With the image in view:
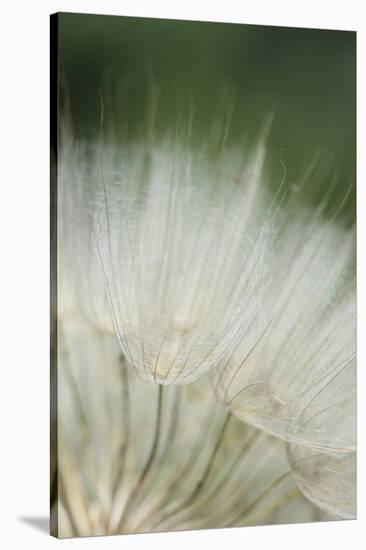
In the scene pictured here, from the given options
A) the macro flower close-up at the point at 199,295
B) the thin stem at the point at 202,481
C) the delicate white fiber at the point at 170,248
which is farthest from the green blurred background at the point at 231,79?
the thin stem at the point at 202,481

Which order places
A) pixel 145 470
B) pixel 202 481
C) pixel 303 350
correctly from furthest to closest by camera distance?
1. pixel 303 350
2. pixel 202 481
3. pixel 145 470

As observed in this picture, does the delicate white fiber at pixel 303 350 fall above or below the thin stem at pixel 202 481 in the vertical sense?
above

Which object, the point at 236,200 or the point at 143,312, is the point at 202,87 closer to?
the point at 236,200

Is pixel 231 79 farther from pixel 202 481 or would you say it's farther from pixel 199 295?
pixel 202 481

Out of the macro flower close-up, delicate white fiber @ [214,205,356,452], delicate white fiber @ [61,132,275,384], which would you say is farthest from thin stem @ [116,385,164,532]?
delicate white fiber @ [214,205,356,452]

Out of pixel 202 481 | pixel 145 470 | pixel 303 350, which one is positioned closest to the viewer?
pixel 145 470

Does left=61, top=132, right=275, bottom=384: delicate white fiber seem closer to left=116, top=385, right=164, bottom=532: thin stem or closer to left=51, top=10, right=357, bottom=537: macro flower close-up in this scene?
left=51, top=10, right=357, bottom=537: macro flower close-up

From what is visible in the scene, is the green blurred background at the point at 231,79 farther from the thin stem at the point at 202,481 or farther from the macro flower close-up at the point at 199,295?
the thin stem at the point at 202,481

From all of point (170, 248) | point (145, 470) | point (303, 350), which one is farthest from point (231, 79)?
point (145, 470)
